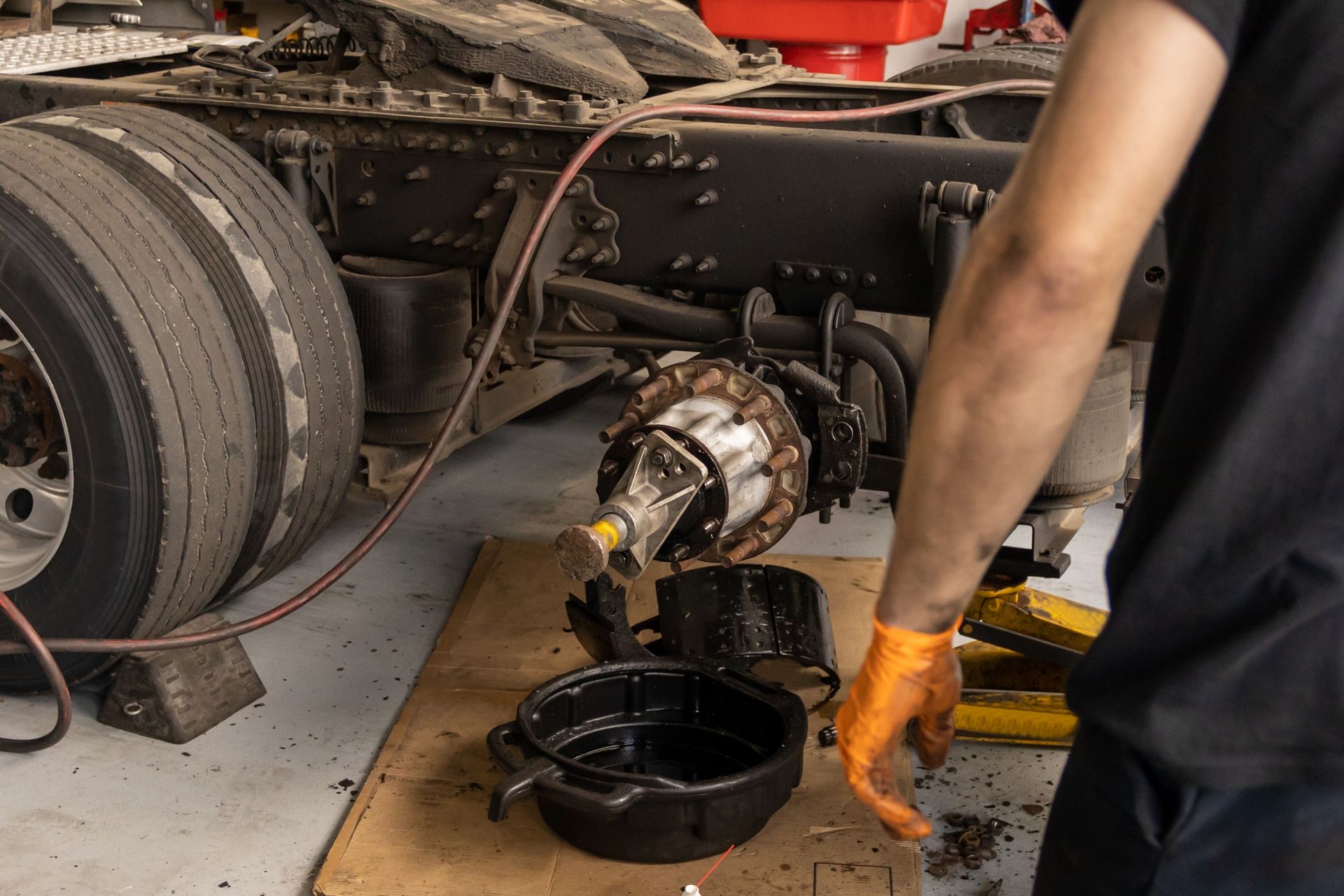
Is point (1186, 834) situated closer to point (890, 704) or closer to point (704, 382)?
point (890, 704)

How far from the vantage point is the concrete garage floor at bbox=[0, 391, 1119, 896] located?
1893mm

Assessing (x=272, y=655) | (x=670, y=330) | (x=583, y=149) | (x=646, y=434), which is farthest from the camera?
(x=272, y=655)

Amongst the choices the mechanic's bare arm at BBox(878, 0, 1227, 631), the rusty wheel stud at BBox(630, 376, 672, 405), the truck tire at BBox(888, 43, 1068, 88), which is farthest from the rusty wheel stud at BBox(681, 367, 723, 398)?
the truck tire at BBox(888, 43, 1068, 88)

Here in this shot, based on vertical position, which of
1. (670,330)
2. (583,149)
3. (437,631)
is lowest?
(437,631)

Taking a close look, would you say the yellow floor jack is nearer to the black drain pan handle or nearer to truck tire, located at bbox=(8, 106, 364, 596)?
the black drain pan handle

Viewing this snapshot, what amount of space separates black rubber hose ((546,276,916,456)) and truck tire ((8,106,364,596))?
43 centimetres

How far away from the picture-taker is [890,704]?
1100mm

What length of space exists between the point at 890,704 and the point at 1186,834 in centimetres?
25

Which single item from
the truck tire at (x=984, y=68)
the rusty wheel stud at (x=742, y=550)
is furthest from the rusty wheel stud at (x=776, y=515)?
the truck tire at (x=984, y=68)

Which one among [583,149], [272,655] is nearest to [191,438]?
[272,655]

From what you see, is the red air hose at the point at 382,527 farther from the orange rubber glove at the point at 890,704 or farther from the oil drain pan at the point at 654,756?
the orange rubber glove at the point at 890,704

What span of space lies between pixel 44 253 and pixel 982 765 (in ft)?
5.69

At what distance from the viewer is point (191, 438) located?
6.75 ft

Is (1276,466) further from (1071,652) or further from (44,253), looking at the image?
(44,253)
